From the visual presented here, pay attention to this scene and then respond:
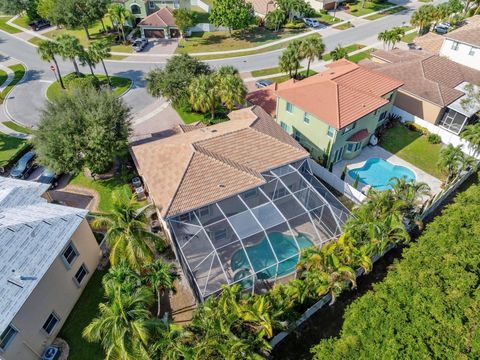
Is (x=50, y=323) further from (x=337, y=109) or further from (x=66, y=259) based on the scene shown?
(x=337, y=109)

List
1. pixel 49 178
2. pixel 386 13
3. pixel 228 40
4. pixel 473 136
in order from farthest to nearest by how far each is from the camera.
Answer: pixel 386 13 < pixel 228 40 < pixel 49 178 < pixel 473 136

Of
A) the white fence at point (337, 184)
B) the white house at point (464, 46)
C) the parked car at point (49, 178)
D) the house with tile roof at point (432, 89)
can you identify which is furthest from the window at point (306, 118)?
the white house at point (464, 46)

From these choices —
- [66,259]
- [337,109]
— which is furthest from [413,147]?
[66,259]

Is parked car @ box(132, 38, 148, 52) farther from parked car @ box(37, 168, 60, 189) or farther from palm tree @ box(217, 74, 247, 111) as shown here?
parked car @ box(37, 168, 60, 189)

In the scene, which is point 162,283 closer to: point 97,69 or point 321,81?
point 321,81

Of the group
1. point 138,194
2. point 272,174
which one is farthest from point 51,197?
point 272,174

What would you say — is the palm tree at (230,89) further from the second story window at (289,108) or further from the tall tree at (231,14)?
the tall tree at (231,14)
